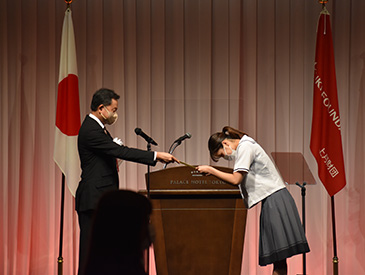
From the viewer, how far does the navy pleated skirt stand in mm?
3301

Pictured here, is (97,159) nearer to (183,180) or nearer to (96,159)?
(96,159)

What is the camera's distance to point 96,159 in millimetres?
3475

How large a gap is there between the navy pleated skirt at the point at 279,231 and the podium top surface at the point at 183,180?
0.38 meters

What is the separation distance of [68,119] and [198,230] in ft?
5.47

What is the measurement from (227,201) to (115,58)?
7.12 ft

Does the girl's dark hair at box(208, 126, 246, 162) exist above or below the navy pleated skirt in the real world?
above

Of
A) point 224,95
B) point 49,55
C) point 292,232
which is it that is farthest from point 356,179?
point 49,55

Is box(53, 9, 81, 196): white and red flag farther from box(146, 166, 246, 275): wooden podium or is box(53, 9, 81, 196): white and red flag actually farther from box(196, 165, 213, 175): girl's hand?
box(196, 165, 213, 175): girl's hand

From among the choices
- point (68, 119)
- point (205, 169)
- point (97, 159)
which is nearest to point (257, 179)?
point (205, 169)

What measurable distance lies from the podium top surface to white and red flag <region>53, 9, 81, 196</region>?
104 centimetres

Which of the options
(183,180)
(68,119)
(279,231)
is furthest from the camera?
(68,119)

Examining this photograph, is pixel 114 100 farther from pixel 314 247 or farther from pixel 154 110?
pixel 314 247

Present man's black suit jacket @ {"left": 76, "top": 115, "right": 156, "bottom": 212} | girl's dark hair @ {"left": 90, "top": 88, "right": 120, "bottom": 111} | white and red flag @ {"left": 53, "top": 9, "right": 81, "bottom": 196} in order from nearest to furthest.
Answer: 1. man's black suit jacket @ {"left": 76, "top": 115, "right": 156, "bottom": 212}
2. girl's dark hair @ {"left": 90, "top": 88, "right": 120, "bottom": 111}
3. white and red flag @ {"left": 53, "top": 9, "right": 81, "bottom": 196}

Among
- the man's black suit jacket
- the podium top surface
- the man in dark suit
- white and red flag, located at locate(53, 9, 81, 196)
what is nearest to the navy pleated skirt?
the podium top surface
